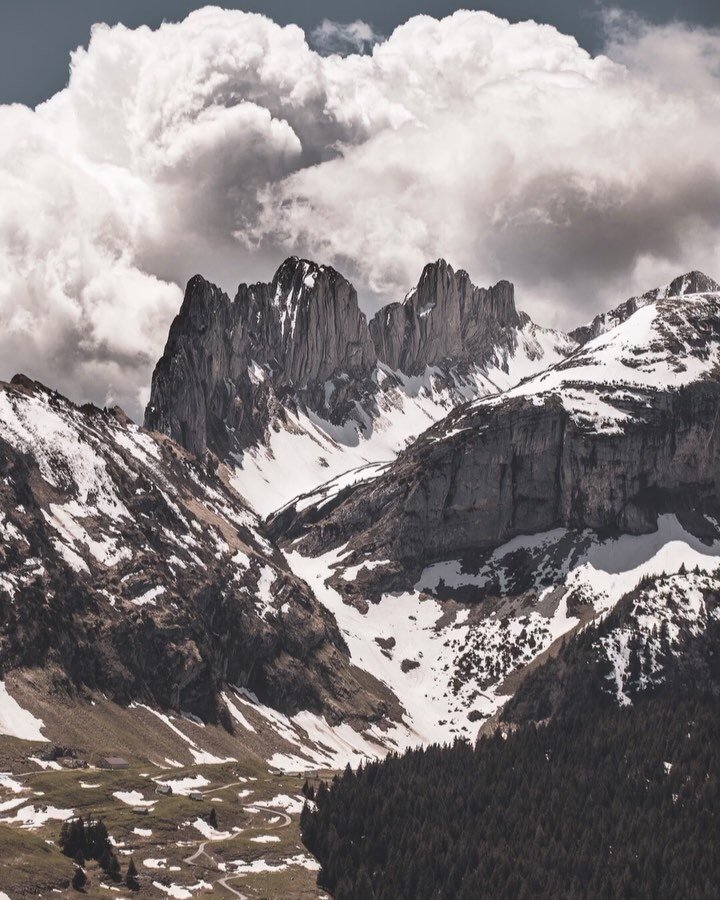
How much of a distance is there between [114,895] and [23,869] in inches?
632

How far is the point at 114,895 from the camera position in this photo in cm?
19738

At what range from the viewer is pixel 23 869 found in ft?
622
